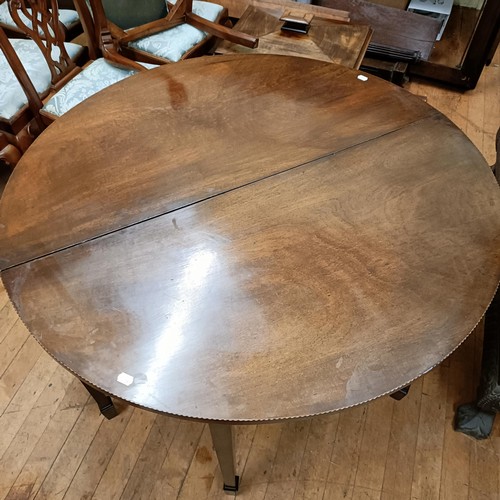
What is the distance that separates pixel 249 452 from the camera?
4.64 feet

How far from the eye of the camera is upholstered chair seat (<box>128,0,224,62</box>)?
202 cm

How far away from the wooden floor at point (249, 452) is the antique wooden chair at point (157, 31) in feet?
4.52

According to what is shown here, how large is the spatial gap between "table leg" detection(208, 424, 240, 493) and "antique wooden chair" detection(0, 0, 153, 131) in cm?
138

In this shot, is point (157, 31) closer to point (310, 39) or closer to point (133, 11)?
point (133, 11)

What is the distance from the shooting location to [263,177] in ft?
3.76

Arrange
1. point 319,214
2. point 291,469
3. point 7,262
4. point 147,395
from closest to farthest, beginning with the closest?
point 147,395 → point 7,262 → point 319,214 → point 291,469

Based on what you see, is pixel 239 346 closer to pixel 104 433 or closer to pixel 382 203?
pixel 382 203

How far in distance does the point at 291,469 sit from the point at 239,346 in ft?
2.43

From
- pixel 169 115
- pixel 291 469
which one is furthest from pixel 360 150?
pixel 291 469

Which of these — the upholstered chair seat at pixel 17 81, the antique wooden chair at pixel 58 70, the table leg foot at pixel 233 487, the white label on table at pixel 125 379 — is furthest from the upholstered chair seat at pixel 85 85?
the table leg foot at pixel 233 487

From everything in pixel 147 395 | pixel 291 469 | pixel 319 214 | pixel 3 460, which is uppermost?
pixel 319 214

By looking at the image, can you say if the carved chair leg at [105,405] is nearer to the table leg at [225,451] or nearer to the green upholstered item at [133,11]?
the table leg at [225,451]

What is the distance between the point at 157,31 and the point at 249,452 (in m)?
1.79

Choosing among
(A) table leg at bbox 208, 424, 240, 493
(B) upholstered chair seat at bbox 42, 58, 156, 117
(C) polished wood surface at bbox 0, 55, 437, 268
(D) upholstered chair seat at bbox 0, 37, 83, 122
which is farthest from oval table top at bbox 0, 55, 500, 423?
(D) upholstered chair seat at bbox 0, 37, 83, 122
